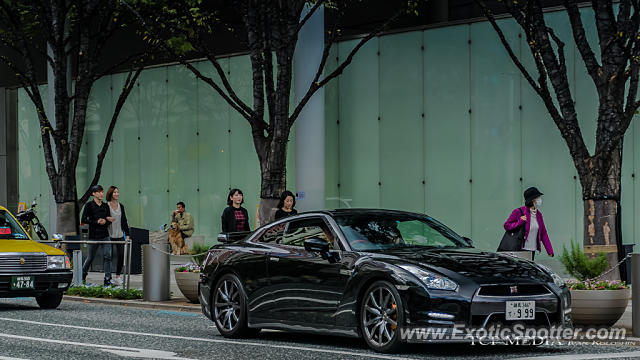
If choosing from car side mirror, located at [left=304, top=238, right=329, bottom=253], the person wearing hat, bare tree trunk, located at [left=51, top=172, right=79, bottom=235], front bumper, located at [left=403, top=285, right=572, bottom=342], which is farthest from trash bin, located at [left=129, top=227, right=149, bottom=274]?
front bumper, located at [left=403, top=285, right=572, bottom=342]

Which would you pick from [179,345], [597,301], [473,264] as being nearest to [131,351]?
[179,345]

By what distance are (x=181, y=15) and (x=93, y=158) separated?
13.7 meters

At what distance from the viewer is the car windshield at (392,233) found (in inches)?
434

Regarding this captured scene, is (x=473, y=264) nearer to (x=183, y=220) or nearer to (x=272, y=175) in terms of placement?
(x=272, y=175)

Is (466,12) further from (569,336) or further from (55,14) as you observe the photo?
(569,336)

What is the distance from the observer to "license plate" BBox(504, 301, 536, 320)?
32.0 ft

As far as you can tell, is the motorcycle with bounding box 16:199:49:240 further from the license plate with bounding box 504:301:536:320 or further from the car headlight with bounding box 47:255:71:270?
the license plate with bounding box 504:301:536:320

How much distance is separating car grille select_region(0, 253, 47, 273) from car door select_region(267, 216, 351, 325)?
18.5 feet

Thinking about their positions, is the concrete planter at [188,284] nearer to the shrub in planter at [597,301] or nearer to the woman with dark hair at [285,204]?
the woman with dark hair at [285,204]

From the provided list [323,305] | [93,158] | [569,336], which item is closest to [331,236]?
[323,305]

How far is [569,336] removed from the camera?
10.3 meters

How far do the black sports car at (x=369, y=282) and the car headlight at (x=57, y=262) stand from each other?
14.1 feet

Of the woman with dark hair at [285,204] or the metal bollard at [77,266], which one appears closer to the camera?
the woman with dark hair at [285,204]

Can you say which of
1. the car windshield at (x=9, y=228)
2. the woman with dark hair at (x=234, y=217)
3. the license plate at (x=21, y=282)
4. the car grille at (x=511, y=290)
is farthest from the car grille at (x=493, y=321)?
the car windshield at (x=9, y=228)
